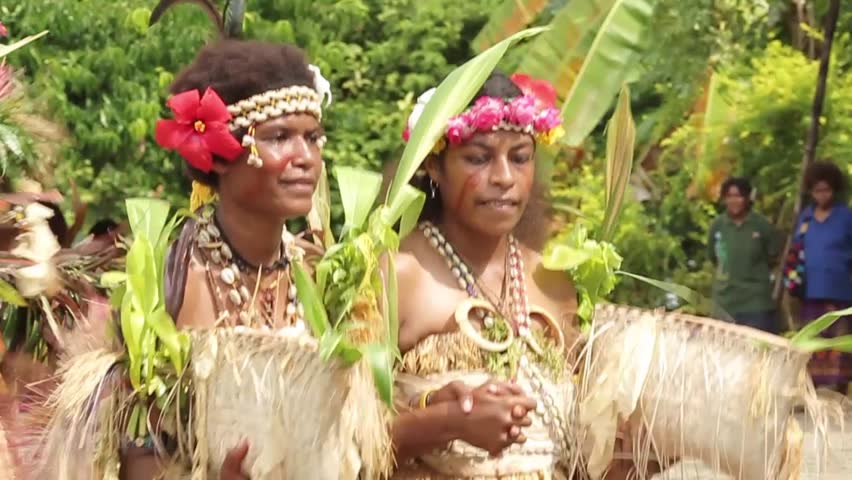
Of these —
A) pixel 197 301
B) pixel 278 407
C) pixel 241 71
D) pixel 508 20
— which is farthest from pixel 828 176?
pixel 278 407

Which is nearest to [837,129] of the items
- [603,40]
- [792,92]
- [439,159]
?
[792,92]

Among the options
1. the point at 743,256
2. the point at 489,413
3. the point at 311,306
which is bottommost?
the point at 743,256

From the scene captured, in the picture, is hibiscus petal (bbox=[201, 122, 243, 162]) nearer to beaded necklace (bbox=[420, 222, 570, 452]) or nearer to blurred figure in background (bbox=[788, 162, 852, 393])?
beaded necklace (bbox=[420, 222, 570, 452])

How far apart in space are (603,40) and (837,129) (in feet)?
9.32

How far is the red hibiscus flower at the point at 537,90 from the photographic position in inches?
138

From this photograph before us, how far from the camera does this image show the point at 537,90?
3559 mm

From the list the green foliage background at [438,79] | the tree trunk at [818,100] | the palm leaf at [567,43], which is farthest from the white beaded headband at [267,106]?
the tree trunk at [818,100]

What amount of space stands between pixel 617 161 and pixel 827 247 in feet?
14.3

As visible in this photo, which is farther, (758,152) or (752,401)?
(758,152)

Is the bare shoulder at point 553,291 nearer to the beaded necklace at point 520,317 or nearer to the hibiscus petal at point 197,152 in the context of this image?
the beaded necklace at point 520,317

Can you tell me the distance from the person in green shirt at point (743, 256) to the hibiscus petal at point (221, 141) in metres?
5.05

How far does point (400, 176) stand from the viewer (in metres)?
3.32

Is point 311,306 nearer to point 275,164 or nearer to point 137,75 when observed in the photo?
point 275,164

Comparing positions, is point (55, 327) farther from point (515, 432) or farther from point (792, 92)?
point (792, 92)
